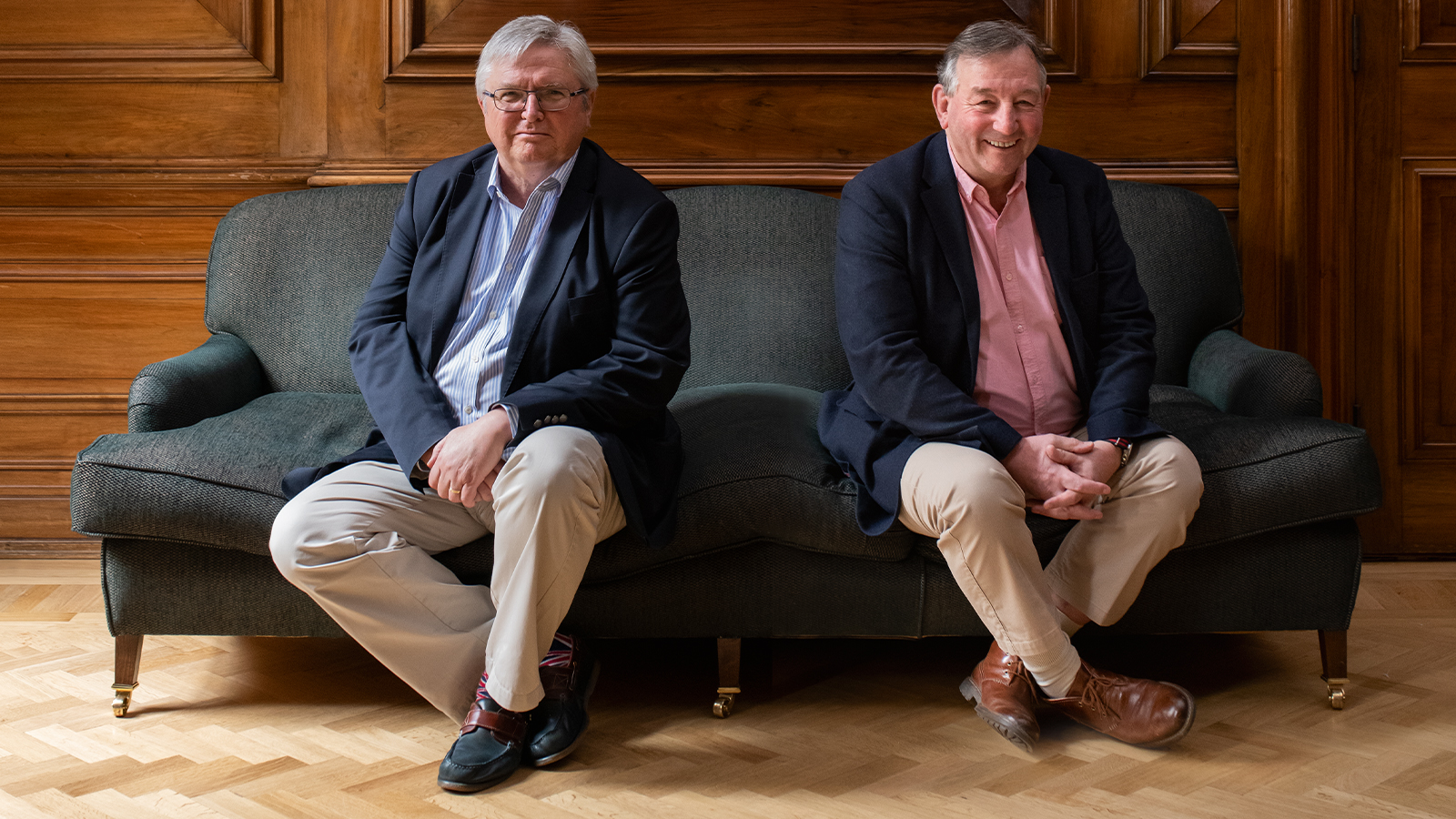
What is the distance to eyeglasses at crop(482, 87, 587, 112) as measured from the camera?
187cm

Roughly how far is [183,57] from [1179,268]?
244cm

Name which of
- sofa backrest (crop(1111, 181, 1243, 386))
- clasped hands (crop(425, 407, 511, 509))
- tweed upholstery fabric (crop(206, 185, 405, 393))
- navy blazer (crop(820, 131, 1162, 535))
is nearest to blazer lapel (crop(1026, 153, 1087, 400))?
navy blazer (crop(820, 131, 1162, 535))

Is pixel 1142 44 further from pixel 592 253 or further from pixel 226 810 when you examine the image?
pixel 226 810

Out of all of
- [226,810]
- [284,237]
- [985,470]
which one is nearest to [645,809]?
[226,810]

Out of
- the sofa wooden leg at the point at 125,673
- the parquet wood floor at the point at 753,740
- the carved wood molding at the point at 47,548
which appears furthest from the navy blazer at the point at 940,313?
the carved wood molding at the point at 47,548

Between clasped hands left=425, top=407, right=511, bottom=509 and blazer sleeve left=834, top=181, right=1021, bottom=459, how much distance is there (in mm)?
612

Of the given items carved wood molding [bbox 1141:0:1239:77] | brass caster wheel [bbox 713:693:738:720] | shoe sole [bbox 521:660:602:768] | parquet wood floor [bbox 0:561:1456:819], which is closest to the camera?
parquet wood floor [bbox 0:561:1456:819]

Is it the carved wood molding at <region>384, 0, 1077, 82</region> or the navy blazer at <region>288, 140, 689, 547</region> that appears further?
the carved wood molding at <region>384, 0, 1077, 82</region>

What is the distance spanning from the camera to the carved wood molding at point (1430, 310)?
2.81 metres

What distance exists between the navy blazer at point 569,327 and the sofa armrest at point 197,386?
1.40 feet

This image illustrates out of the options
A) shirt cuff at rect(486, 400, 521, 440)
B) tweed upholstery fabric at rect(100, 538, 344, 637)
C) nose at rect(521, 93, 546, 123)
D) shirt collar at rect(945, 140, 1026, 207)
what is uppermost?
nose at rect(521, 93, 546, 123)

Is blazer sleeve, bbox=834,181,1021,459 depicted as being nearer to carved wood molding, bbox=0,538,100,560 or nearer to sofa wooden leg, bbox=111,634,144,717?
sofa wooden leg, bbox=111,634,144,717

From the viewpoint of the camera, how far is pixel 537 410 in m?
1.74

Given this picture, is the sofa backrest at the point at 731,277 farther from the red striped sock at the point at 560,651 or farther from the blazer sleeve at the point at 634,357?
the red striped sock at the point at 560,651
